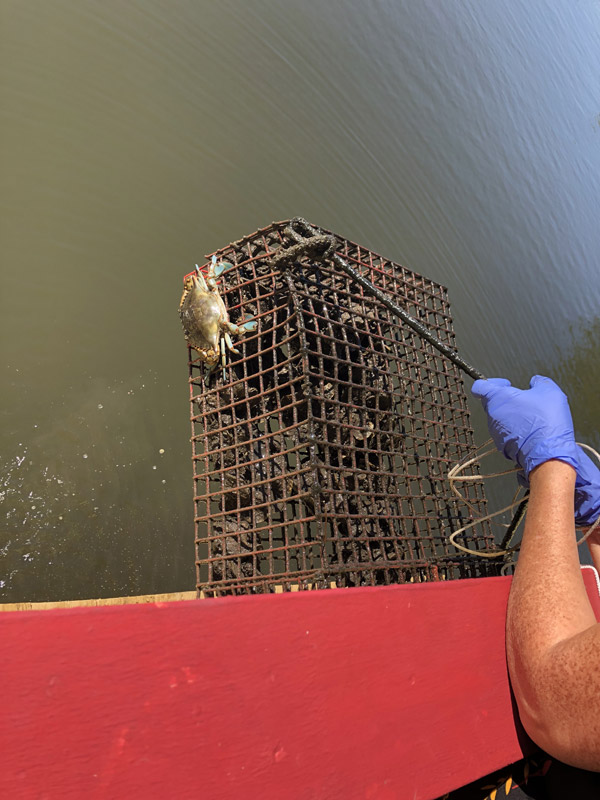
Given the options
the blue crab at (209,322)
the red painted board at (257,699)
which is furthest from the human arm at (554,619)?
the blue crab at (209,322)

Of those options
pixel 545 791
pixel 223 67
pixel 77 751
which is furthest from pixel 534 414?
pixel 223 67

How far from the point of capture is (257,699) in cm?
96

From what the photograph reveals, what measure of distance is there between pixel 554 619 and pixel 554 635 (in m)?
0.04

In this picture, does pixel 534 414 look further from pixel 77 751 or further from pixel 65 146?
pixel 65 146

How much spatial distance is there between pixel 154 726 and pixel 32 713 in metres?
0.19

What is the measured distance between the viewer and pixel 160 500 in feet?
12.4

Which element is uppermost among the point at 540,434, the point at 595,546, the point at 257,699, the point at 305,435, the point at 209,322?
the point at 209,322

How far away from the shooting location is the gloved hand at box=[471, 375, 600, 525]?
5.91 feet

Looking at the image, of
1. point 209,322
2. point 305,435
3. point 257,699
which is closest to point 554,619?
point 257,699

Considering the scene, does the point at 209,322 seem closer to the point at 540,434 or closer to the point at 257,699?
the point at 540,434

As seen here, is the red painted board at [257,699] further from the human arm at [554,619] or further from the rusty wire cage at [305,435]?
the rusty wire cage at [305,435]

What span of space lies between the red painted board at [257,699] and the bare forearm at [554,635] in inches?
5.3

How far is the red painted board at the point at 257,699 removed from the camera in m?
0.79

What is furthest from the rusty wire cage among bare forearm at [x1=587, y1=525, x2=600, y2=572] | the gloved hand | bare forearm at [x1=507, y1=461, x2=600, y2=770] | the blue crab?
bare forearm at [x1=507, y1=461, x2=600, y2=770]
